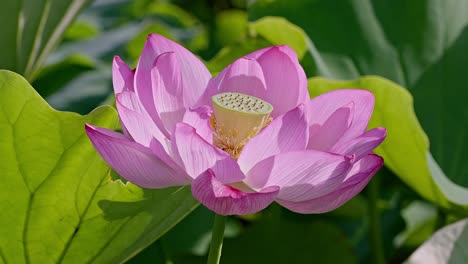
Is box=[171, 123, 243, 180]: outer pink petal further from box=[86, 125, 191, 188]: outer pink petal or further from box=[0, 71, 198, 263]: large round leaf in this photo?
box=[0, 71, 198, 263]: large round leaf

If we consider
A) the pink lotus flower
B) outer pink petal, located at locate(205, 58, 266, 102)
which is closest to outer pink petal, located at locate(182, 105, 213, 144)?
the pink lotus flower

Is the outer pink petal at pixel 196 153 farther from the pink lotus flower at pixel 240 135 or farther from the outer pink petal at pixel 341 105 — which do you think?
the outer pink petal at pixel 341 105

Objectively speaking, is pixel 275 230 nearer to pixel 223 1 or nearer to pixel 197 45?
pixel 197 45

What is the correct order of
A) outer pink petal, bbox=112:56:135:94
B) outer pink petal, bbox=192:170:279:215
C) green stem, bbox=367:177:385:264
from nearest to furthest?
outer pink petal, bbox=192:170:279:215 < outer pink petal, bbox=112:56:135:94 < green stem, bbox=367:177:385:264

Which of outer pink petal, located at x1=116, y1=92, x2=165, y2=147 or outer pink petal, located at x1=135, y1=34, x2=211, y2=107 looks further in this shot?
outer pink petal, located at x1=135, y1=34, x2=211, y2=107

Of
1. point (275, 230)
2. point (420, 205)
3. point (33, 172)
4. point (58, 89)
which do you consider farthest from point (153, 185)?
point (420, 205)

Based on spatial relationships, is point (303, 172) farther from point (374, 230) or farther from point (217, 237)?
point (374, 230)

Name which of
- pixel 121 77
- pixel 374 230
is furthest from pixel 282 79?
pixel 374 230
